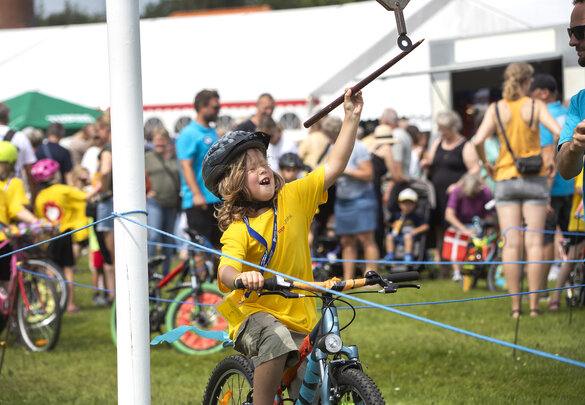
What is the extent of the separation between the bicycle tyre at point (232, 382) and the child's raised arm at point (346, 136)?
34.8 inches

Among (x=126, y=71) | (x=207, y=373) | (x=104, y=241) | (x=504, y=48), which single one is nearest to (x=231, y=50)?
(x=504, y=48)

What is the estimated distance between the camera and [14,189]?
8555 millimetres

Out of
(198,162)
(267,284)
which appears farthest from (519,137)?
(267,284)

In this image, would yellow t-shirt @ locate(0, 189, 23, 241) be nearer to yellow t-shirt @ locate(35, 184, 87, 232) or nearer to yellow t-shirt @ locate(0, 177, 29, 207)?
yellow t-shirt @ locate(0, 177, 29, 207)

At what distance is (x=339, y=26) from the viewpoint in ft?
74.5

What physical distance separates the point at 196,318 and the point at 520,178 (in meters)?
3.23

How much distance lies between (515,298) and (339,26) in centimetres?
1517

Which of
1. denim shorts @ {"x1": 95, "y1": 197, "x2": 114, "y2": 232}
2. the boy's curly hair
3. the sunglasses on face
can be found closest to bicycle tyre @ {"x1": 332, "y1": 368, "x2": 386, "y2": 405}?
the boy's curly hair

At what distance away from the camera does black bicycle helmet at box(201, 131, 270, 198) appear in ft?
13.2

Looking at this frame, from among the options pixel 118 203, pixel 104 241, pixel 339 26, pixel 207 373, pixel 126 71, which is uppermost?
pixel 339 26

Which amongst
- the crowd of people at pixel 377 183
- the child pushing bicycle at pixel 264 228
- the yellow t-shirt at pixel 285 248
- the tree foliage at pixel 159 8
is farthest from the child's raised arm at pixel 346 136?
the tree foliage at pixel 159 8

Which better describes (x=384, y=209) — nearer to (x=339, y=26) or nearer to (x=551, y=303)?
(x=551, y=303)

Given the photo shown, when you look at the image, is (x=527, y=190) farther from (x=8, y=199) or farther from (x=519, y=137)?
(x=8, y=199)

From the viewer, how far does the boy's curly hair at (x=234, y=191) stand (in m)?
3.98
